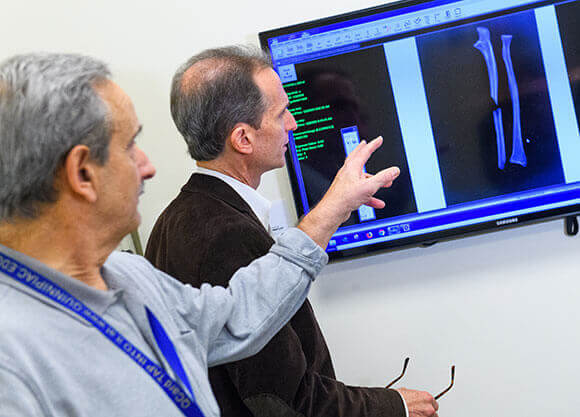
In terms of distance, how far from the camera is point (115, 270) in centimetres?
116

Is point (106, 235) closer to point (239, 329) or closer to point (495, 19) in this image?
point (239, 329)

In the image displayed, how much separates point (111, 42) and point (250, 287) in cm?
140

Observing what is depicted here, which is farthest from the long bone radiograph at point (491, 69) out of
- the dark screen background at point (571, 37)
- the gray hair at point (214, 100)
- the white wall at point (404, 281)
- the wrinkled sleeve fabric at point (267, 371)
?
the wrinkled sleeve fabric at point (267, 371)

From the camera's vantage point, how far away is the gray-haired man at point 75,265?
0.93 m

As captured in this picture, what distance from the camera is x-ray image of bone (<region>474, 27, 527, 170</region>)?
2.16 meters

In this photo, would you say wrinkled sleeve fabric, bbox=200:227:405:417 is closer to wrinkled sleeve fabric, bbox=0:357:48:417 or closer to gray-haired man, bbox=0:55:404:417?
gray-haired man, bbox=0:55:404:417

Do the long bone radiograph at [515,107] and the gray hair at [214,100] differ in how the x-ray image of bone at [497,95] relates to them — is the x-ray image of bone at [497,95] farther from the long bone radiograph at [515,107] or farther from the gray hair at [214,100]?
the gray hair at [214,100]

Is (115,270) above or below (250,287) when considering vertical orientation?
above

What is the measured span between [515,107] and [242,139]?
0.95 metres

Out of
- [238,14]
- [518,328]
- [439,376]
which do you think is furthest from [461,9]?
[439,376]

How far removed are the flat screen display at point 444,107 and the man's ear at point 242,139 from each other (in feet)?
1.66

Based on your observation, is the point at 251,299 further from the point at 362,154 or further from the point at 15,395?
the point at 15,395

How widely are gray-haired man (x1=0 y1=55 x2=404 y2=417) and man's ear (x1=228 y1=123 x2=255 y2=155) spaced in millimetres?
658

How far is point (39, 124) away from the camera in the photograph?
95 cm
